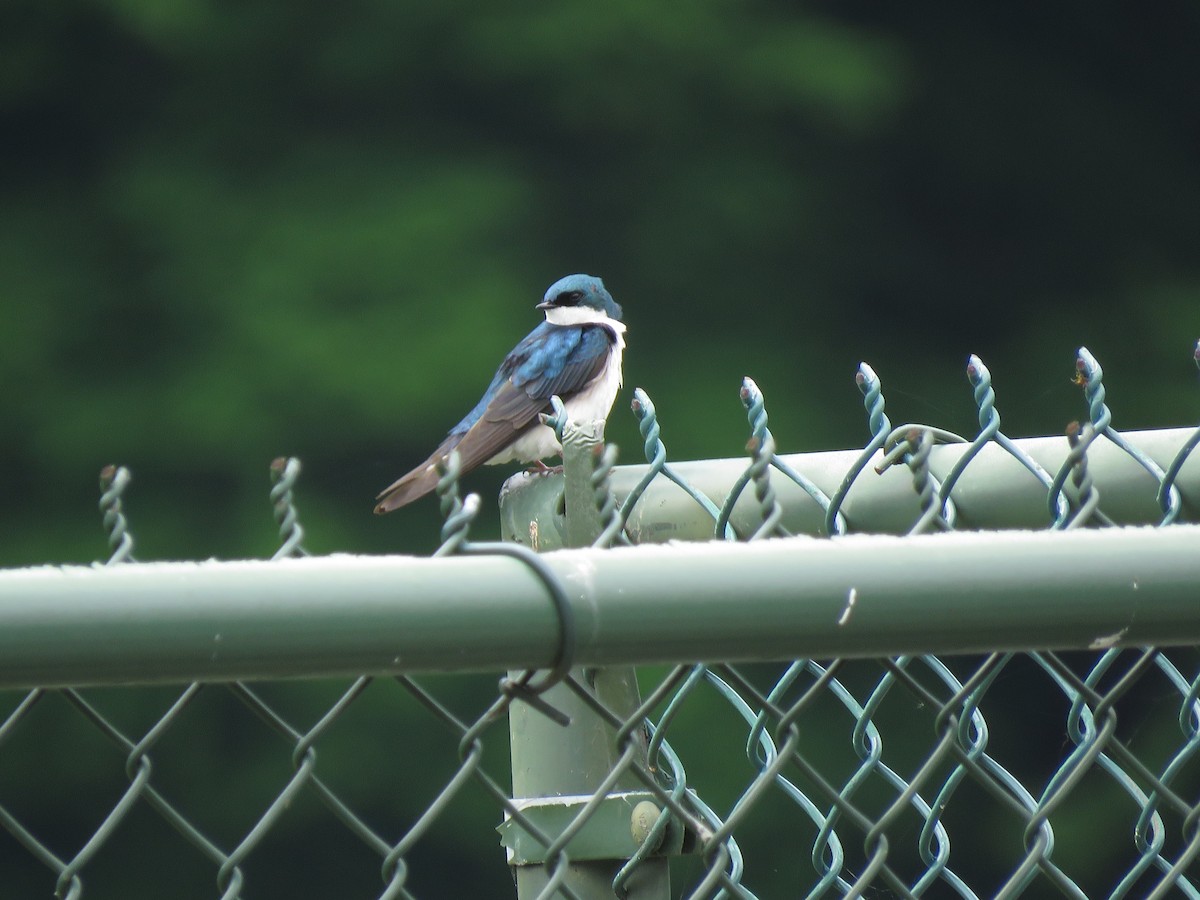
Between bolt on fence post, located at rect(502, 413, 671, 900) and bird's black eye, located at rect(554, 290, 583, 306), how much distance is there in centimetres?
276

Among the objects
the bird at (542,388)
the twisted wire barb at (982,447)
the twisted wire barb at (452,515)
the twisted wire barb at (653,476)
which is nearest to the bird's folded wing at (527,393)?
the bird at (542,388)

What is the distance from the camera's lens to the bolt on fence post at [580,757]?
3.90 ft

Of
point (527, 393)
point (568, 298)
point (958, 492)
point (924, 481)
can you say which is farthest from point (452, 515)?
point (568, 298)

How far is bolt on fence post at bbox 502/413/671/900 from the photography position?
119cm

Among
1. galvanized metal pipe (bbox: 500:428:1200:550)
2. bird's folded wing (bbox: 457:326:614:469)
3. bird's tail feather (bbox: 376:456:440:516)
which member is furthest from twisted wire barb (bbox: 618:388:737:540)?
bird's folded wing (bbox: 457:326:614:469)

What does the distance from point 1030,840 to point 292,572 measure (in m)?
0.59

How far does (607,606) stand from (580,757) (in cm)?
41

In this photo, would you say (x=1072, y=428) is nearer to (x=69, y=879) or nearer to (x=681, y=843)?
(x=681, y=843)

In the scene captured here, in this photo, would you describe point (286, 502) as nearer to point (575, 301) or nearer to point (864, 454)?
point (864, 454)

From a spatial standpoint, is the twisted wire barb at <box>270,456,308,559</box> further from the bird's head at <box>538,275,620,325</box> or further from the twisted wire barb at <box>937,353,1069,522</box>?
the bird's head at <box>538,275,620,325</box>

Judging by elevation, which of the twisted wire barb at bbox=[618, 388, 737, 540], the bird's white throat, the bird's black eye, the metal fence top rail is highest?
the metal fence top rail

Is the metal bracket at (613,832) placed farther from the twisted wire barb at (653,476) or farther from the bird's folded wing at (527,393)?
the bird's folded wing at (527,393)

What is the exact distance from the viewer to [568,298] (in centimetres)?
397

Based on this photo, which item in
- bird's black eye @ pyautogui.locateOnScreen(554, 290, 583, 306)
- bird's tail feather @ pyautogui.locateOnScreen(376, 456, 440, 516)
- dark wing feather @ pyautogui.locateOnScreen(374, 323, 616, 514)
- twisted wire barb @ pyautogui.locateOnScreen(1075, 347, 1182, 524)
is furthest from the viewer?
bird's black eye @ pyautogui.locateOnScreen(554, 290, 583, 306)
